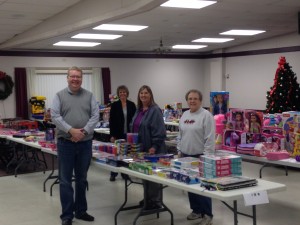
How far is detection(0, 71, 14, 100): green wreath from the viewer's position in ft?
37.7

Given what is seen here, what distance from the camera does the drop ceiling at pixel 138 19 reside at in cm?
679

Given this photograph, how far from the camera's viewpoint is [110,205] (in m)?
5.38

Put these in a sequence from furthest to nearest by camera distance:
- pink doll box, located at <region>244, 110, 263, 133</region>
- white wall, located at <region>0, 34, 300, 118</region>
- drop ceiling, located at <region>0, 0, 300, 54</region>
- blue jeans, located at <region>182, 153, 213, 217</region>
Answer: white wall, located at <region>0, 34, 300, 118</region> → drop ceiling, located at <region>0, 0, 300, 54</region> → pink doll box, located at <region>244, 110, 263, 133</region> → blue jeans, located at <region>182, 153, 213, 217</region>

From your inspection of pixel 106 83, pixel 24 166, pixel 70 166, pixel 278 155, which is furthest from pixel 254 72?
pixel 70 166

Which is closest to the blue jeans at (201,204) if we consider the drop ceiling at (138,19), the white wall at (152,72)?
the drop ceiling at (138,19)

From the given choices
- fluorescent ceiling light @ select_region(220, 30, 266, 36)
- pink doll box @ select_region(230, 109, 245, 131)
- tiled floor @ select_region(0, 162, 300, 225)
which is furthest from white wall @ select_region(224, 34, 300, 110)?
pink doll box @ select_region(230, 109, 245, 131)

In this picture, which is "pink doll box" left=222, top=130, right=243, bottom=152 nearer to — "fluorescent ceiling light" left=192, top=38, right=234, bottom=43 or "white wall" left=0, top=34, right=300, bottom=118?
"fluorescent ceiling light" left=192, top=38, right=234, bottom=43

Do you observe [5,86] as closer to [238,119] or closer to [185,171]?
[238,119]

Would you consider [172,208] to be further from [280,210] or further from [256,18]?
[256,18]

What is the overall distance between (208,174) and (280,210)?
2037 mm

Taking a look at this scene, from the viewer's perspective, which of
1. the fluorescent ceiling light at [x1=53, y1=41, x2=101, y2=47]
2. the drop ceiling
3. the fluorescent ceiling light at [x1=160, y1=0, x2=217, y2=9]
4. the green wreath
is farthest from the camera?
the green wreath

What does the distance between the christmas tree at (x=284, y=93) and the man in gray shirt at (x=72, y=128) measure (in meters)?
5.37

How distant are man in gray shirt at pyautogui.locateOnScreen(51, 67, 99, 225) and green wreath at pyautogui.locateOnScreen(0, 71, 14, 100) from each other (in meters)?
7.68

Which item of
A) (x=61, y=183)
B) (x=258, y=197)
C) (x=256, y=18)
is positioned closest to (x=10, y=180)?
(x=61, y=183)
